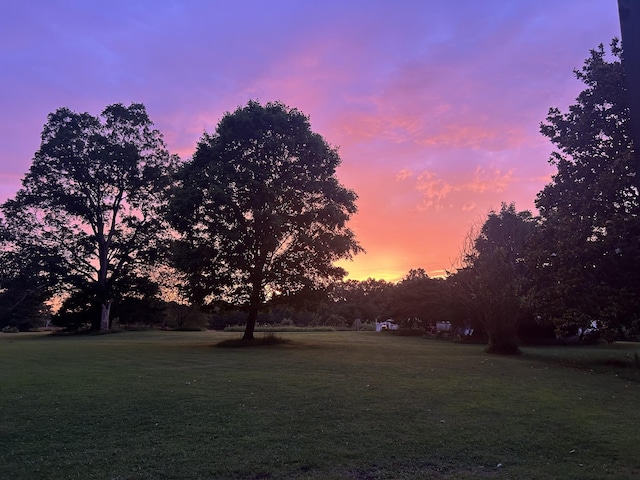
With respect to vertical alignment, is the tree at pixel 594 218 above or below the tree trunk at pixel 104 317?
above

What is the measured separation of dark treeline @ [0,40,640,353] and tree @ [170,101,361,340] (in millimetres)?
78

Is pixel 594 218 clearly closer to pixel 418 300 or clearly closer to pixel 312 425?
pixel 312 425

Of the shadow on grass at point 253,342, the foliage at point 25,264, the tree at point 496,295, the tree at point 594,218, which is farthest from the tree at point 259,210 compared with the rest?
Answer: the foliage at point 25,264

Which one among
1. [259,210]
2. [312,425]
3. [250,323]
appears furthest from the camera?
[250,323]

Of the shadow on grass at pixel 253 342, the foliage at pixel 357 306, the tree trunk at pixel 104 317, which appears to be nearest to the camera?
the shadow on grass at pixel 253 342

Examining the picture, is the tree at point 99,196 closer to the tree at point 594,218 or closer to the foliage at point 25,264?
the foliage at point 25,264

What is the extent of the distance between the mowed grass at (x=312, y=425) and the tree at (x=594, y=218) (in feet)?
13.4

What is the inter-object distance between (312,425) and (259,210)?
17.7 meters

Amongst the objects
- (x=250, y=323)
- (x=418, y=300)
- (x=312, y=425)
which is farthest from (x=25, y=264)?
(x=312, y=425)

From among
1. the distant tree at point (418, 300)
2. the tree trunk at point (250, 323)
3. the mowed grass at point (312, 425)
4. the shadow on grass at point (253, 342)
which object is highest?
the distant tree at point (418, 300)

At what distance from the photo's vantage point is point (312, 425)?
739cm

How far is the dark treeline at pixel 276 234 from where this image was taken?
16.4 m

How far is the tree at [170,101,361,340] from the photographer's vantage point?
A: 2466 centimetres

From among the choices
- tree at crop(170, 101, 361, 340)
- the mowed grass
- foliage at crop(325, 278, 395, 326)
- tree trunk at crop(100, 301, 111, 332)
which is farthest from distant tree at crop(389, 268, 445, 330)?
the mowed grass
